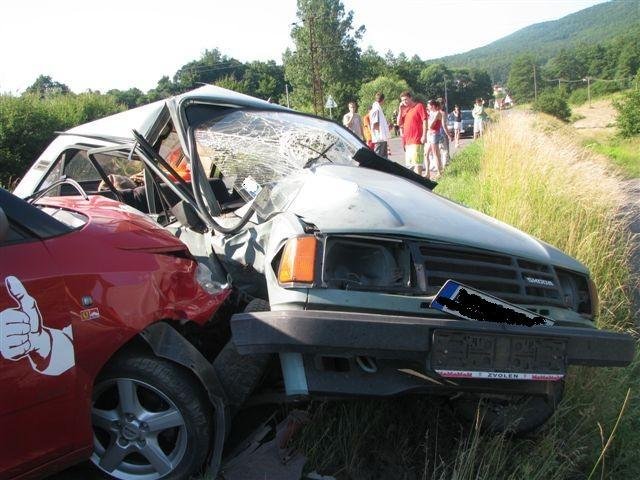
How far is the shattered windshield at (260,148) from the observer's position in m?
3.60

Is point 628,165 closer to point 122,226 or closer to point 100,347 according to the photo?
point 122,226

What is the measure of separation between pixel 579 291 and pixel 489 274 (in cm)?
70

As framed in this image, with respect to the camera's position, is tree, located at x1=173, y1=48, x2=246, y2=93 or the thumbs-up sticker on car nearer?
the thumbs-up sticker on car

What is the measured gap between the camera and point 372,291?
2.48 metres

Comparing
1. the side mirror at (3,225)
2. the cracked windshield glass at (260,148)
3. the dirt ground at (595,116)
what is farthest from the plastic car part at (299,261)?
the dirt ground at (595,116)

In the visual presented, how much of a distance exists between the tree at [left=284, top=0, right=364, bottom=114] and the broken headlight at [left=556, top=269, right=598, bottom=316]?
67.7m

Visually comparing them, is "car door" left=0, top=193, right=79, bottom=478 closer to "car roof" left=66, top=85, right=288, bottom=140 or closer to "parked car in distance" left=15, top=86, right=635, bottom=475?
"parked car in distance" left=15, top=86, right=635, bottom=475

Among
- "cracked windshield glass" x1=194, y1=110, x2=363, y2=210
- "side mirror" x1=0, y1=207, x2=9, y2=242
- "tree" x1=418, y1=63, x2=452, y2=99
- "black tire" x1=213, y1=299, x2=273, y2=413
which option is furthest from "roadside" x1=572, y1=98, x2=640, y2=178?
"tree" x1=418, y1=63, x2=452, y2=99

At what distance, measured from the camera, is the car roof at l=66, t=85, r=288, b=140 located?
383 centimetres

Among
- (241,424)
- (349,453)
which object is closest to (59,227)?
(241,424)

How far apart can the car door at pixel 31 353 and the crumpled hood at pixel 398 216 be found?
1.12m

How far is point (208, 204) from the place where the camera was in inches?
134

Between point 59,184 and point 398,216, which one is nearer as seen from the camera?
point 398,216

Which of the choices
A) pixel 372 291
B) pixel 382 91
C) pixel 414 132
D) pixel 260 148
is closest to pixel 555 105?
pixel 382 91
